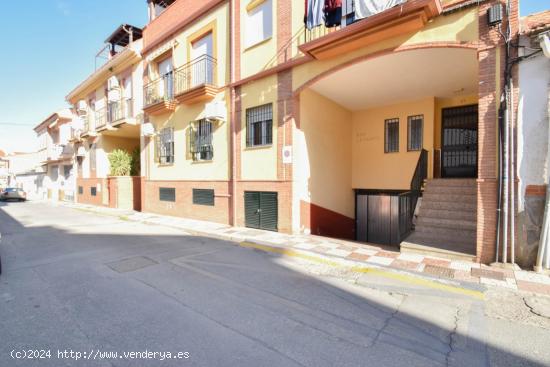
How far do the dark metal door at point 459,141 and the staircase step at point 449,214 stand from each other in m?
2.73

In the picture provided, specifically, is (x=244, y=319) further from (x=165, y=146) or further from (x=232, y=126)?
(x=165, y=146)

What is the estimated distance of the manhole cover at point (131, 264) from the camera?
17.8ft

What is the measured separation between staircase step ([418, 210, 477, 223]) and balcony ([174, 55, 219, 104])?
8262 millimetres

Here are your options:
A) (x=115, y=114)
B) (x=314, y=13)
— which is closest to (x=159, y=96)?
(x=115, y=114)

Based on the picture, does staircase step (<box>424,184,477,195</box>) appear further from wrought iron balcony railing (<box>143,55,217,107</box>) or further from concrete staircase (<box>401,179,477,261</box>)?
wrought iron balcony railing (<box>143,55,217,107</box>)

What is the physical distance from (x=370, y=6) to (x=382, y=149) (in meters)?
5.53

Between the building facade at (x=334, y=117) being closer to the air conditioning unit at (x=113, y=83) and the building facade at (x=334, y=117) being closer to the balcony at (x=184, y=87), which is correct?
the balcony at (x=184, y=87)

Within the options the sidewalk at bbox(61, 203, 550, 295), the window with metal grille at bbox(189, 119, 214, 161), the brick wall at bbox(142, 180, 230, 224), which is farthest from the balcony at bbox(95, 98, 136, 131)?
the sidewalk at bbox(61, 203, 550, 295)

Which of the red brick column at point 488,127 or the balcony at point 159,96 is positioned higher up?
the balcony at point 159,96

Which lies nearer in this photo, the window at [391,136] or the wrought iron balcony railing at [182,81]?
the window at [391,136]

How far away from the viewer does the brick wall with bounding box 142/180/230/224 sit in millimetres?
10430

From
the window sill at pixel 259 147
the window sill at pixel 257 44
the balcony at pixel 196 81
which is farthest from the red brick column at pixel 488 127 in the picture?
the balcony at pixel 196 81

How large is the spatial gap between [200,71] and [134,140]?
1068 centimetres

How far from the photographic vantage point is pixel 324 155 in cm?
960
